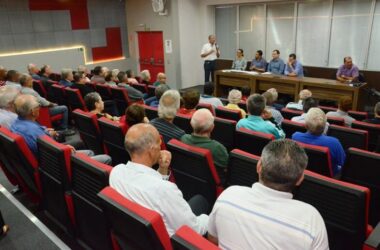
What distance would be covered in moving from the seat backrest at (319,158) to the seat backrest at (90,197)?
145cm

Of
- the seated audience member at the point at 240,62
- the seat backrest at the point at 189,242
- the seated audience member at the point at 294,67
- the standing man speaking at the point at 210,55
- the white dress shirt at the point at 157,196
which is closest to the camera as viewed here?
the seat backrest at the point at 189,242

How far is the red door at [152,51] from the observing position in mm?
9477

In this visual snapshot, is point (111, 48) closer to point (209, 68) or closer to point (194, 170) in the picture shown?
point (209, 68)

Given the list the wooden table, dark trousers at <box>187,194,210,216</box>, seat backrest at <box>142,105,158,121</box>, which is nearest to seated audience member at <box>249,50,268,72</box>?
the wooden table

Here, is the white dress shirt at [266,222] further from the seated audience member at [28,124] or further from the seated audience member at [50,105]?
the seated audience member at [50,105]

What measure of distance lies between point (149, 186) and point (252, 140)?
4.60ft

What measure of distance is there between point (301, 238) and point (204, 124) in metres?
1.36

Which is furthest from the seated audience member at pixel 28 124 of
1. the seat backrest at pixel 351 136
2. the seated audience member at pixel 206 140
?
the seat backrest at pixel 351 136

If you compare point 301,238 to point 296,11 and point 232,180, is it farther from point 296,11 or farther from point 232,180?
point 296,11

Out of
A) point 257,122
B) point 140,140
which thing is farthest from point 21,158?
point 257,122

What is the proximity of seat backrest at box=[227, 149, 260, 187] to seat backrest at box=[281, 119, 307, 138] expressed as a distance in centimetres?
134

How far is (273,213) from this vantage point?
1.16 metres

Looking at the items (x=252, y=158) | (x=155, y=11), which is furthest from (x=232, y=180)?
(x=155, y=11)

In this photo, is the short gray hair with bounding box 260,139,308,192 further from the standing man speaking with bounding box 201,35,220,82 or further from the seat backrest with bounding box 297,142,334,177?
the standing man speaking with bounding box 201,35,220,82
